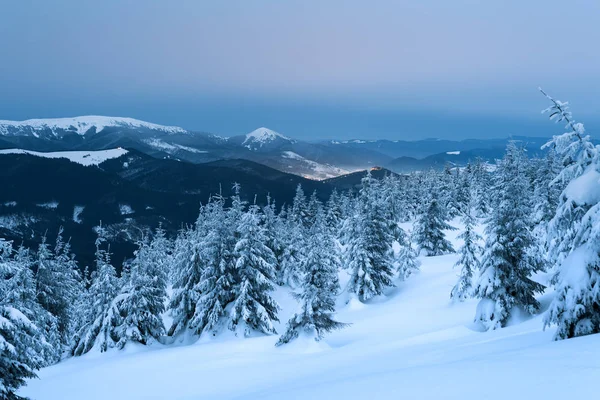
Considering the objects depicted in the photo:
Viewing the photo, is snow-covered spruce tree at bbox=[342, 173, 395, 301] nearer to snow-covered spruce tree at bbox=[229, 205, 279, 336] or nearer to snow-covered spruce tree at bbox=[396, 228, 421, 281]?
snow-covered spruce tree at bbox=[396, 228, 421, 281]

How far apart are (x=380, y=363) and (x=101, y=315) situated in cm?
2135

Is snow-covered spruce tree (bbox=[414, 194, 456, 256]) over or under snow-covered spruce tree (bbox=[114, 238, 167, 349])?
over

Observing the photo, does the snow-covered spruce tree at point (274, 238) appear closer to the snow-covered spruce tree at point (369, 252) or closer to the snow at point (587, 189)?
the snow-covered spruce tree at point (369, 252)

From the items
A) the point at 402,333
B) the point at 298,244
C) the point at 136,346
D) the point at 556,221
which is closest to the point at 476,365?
the point at 556,221

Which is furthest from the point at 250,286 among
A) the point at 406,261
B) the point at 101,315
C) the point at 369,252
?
the point at 406,261

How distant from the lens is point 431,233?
40188mm

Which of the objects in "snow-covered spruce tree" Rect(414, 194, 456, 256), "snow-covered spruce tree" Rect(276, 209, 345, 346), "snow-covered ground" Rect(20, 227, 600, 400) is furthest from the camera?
"snow-covered spruce tree" Rect(414, 194, 456, 256)

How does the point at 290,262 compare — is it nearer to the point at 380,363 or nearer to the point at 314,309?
the point at 314,309

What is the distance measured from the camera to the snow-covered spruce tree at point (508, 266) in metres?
16.2

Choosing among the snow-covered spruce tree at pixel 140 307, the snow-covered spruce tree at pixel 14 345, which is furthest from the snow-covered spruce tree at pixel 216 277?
the snow-covered spruce tree at pixel 14 345

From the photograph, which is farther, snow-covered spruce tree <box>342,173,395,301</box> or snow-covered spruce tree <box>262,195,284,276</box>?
snow-covered spruce tree <box>262,195,284,276</box>

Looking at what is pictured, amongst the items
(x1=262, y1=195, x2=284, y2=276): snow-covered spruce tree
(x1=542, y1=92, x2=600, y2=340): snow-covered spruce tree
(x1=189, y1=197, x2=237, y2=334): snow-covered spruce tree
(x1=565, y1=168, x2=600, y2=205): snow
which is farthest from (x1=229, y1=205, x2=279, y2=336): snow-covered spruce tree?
(x1=565, y1=168, x2=600, y2=205): snow

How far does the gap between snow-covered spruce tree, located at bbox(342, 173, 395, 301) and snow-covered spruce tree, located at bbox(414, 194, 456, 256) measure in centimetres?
878

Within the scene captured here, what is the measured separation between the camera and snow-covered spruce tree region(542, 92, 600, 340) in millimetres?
8297
